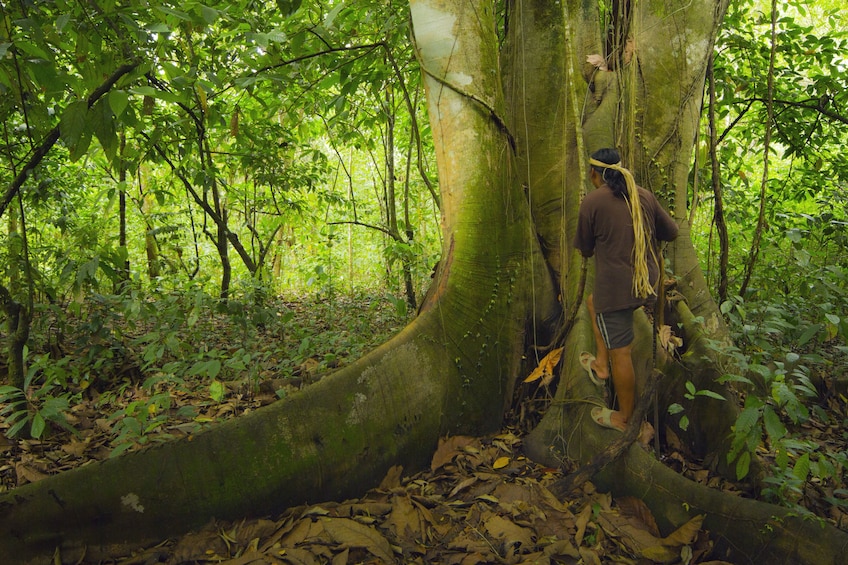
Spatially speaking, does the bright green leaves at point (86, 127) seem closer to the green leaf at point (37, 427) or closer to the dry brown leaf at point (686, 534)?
the green leaf at point (37, 427)

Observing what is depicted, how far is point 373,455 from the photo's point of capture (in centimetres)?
286

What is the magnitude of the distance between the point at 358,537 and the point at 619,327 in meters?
1.75

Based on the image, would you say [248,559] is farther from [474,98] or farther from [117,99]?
[474,98]

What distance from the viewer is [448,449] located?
317cm

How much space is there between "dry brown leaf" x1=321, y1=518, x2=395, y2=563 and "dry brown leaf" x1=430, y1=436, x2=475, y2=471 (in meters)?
0.69

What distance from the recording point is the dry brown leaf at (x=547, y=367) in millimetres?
3406

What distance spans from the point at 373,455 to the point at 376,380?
0.39 meters

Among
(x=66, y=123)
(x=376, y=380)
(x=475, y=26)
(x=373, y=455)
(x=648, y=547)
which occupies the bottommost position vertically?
(x=648, y=547)

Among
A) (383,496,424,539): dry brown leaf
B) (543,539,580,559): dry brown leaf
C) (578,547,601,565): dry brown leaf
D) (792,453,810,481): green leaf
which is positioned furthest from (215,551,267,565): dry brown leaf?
(792,453,810,481): green leaf

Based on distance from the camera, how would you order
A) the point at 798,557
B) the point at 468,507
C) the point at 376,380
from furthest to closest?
the point at 376,380
the point at 468,507
the point at 798,557

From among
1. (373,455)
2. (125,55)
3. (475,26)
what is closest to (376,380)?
(373,455)

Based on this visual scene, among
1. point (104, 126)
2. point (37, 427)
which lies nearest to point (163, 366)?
point (37, 427)

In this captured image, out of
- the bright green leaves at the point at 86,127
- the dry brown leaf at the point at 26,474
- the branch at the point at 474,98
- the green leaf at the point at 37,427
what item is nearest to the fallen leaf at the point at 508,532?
the green leaf at the point at 37,427

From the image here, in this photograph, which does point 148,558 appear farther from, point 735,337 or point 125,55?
point 735,337
